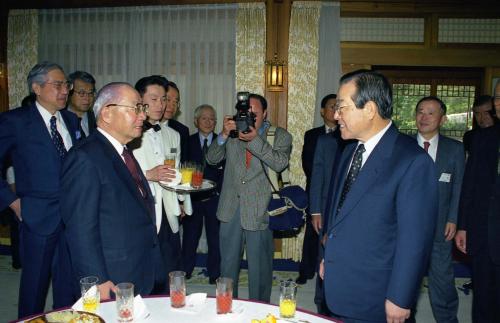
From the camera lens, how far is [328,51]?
17.6ft

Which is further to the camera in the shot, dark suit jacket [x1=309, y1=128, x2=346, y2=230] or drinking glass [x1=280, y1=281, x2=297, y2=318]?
dark suit jacket [x1=309, y1=128, x2=346, y2=230]

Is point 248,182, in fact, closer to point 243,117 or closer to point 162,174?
point 243,117

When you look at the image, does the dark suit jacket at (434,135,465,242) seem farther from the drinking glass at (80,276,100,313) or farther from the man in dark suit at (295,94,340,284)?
the drinking glass at (80,276,100,313)

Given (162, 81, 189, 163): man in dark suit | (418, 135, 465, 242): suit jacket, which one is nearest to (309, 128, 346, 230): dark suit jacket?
(418, 135, 465, 242): suit jacket

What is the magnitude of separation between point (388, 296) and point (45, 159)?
228 centimetres

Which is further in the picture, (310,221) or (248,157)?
(310,221)

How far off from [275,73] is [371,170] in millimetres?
3624

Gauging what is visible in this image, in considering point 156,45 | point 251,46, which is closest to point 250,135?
point 251,46

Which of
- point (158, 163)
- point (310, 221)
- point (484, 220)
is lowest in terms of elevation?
point (310, 221)

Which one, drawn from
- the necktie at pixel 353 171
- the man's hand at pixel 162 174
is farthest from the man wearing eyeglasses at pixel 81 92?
the necktie at pixel 353 171

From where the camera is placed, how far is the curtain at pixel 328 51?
5312 mm

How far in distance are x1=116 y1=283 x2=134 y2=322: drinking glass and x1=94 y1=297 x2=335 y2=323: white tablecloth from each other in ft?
0.15

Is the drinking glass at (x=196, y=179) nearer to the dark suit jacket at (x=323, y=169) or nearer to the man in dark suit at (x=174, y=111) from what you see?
the man in dark suit at (x=174, y=111)

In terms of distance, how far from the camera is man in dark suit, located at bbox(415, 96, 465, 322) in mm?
3277
